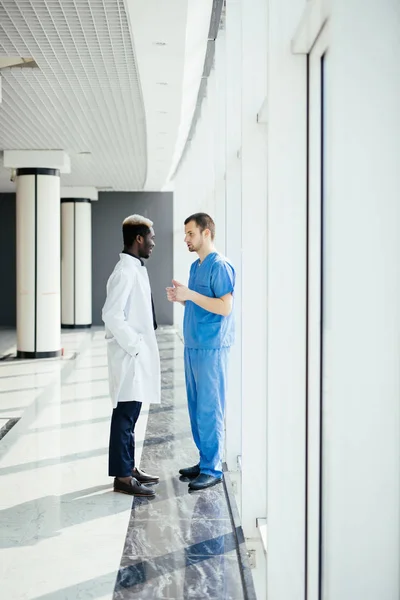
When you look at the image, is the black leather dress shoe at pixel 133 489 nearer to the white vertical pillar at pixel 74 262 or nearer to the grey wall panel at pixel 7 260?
the white vertical pillar at pixel 74 262

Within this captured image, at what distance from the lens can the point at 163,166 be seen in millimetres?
14922

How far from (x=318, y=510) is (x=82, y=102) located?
7380mm

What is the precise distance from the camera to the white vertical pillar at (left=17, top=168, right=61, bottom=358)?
1280 centimetres

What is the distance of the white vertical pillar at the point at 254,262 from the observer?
3955 millimetres

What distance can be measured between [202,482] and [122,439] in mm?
589

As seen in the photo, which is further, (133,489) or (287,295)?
(133,489)

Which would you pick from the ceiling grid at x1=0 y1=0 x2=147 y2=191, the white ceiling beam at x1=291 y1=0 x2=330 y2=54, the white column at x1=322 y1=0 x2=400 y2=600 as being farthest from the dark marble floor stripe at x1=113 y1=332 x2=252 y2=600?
the ceiling grid at x1=0 y1=0 x2=147 y2=191

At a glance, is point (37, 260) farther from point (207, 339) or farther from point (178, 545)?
point (178, 545)

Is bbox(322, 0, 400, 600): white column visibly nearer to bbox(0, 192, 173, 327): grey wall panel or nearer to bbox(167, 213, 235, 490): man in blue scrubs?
bbox(167, 213, 235, 490): man in blue scrubs

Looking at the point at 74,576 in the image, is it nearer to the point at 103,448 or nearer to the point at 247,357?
the point at 247,357

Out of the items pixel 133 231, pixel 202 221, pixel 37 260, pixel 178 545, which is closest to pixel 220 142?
pixel 202 221

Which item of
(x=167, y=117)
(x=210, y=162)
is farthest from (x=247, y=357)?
(x=167, y=117)

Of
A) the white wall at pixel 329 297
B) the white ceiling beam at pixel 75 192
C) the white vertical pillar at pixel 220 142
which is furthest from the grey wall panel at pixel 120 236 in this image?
the white wall at pixel 329 297

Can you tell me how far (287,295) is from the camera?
277 cm
